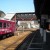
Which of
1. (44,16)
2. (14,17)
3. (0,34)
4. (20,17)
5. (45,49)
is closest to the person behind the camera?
(45,49)

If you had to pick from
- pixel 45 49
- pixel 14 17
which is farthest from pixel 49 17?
pixel 14 17

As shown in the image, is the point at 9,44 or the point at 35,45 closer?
the point at 35,45

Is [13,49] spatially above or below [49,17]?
below

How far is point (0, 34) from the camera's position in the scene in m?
28.1

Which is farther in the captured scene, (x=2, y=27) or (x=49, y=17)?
(x=2, y=27)

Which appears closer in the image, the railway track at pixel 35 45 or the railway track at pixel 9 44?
the railway track at pixel 35 45

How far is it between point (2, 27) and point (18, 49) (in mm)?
10179

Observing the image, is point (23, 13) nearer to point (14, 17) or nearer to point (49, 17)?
point (14, 17)

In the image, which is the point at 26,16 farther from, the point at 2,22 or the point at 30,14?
the point at 2,22

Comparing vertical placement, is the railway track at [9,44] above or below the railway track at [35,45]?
below

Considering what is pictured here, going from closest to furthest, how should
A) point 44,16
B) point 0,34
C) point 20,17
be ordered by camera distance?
1. point 44,16
2. point 0,34
3. point 20,17

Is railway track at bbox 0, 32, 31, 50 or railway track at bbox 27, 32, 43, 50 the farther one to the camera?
railway track at bbox 0, 32, 31, 50

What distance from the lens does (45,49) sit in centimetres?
1795

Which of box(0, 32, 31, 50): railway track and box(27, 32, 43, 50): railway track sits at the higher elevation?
box(27, 32, 43, 50): railway track
